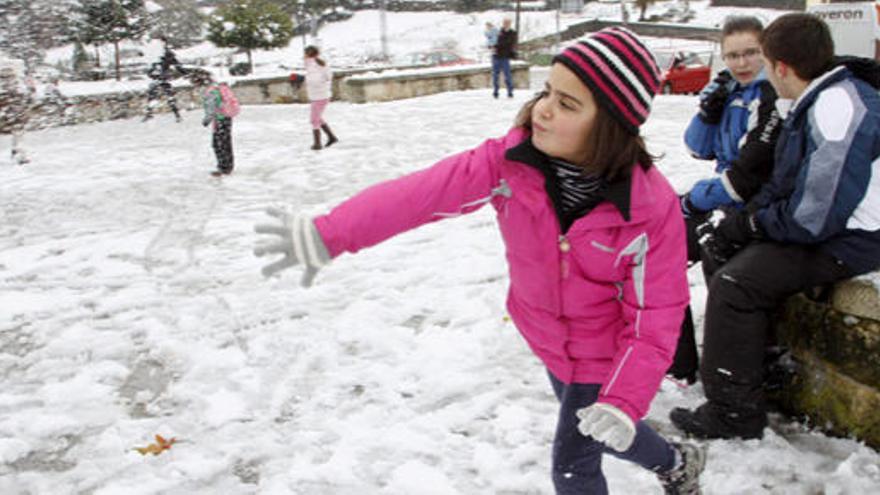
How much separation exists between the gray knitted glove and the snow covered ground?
1.34 meters

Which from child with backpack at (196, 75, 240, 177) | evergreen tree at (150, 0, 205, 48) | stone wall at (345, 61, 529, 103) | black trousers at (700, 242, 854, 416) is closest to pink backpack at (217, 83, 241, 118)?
child with backpack at (196, 75, 240, 177)

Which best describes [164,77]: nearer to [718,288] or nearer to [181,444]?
[181,444]

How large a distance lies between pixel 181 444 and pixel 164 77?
13.7 m

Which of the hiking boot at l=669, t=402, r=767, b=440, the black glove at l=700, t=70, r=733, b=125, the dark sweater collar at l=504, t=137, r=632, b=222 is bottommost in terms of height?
the hiking boot at l=669, t=402, r=767, b=440

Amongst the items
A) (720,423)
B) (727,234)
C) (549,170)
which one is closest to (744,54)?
(727,234)

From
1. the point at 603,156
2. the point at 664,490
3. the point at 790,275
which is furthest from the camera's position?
the point at 790,275

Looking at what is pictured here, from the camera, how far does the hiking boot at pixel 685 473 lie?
2160mm

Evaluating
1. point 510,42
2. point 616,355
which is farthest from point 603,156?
point 510,42

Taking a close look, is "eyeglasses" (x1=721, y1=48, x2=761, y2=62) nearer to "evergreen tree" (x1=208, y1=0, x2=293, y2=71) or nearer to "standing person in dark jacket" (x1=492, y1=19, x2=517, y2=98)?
"standing person in dark jacket" (x1=492, y1=19, x2=517, y2=98)

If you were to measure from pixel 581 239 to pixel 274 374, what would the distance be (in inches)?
87.6

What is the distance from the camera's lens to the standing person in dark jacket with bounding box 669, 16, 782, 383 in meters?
2.83

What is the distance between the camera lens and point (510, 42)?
45.0 feet

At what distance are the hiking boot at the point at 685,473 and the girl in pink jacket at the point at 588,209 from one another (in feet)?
1.98

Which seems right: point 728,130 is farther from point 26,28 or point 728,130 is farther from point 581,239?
point 26,28
